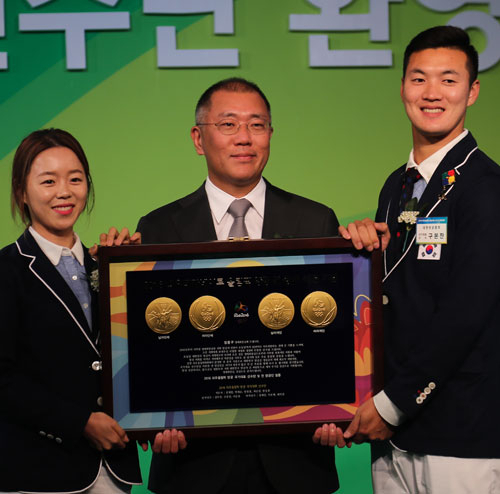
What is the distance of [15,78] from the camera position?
308cm

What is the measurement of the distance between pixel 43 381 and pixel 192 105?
1.72 metres

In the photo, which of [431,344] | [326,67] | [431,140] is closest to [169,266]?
[431,344]

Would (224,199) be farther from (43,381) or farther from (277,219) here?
(43,381)

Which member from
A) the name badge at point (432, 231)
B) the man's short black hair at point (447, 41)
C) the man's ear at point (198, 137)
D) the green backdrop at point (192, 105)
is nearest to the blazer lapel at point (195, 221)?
the man's ear at point (198, 137)

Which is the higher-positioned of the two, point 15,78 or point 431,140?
point 15,78

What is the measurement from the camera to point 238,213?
6.86 feet

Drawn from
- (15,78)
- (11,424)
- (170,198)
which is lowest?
(11,424)

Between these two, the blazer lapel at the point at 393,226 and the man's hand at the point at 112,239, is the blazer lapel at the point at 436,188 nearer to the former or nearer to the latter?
the blazer lapel at the point at 393,226

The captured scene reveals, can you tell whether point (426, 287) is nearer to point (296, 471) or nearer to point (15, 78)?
point (296, 471)

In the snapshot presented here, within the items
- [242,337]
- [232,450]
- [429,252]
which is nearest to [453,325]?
[429,252]

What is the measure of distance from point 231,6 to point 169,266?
172cm

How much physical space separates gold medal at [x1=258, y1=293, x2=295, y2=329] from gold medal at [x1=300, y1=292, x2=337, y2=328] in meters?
0.04

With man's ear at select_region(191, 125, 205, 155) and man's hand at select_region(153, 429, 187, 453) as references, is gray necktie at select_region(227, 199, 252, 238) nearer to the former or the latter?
man's ear at select_region(191, 125, 205, 155)

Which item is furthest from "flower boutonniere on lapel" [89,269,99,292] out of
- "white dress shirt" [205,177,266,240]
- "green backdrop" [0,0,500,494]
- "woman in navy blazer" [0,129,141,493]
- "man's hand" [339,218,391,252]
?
"green backdrop" [0,0,500,494]
